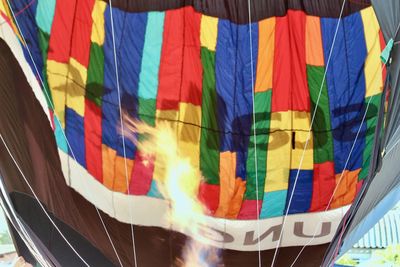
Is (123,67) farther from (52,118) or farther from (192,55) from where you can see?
(52,118)

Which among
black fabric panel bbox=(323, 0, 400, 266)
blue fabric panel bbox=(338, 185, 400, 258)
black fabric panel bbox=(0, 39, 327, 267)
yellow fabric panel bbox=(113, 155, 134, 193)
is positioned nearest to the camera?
black fabric panel bbox=(323, 0, 400, 266)

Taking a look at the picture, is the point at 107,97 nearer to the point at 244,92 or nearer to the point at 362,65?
the point at 244,92

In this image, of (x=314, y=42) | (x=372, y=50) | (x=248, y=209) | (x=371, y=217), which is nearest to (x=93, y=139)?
(x=248, y=209)

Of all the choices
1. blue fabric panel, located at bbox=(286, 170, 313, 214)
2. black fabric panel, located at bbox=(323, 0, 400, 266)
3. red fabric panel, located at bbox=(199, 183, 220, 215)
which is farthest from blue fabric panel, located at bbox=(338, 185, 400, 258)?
red fabric panel, located at bbox=(199, 183, 220, 215)

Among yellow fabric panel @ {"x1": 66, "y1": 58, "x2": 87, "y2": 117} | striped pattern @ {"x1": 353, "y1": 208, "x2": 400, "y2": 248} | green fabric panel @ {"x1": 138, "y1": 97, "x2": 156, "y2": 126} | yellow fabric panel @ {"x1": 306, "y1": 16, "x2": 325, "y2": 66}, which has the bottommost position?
striped pattern @ {"x1": 353, "y1": 208, "x2": 400, "y2": 248}

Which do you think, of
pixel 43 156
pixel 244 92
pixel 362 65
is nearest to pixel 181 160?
pixel 244 92

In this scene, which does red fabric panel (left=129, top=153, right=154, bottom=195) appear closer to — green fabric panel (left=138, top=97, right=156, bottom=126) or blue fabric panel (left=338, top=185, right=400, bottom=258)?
green fabric panel (left=138, top=97, right=156, bottom=126)

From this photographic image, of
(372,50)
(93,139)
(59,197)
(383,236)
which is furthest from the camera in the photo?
(383,236)
